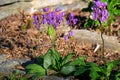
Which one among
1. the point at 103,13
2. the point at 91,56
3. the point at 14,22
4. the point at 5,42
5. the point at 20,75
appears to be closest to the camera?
the point at 103,13

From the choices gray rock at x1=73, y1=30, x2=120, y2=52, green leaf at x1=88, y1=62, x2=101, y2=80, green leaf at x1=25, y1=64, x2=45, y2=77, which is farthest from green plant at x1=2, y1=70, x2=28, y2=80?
gray rock at x1=73, y1=30, x2=120, y2=52

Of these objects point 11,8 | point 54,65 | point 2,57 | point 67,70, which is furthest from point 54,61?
point 11,8

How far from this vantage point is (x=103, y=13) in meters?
4.39

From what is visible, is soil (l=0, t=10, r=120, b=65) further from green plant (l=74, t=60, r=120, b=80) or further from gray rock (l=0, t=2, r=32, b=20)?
green plant (l=74, t=60, r=120, b=80)

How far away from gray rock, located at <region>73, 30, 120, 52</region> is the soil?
115 mm

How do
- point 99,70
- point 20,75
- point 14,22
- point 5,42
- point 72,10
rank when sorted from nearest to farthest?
point 99,70 < point 20,75 < point 5,42 < point 14,22 < point 72,10

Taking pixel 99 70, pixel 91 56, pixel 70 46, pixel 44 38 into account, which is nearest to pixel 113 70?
pixel 99 70

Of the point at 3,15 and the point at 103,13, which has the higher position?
the point at 103,13

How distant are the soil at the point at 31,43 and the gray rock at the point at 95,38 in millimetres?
115

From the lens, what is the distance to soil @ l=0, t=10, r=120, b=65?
5969 mm

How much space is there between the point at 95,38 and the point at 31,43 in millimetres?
1200

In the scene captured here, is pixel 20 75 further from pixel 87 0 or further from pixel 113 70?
pixel 87 0

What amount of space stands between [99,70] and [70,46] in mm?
1492

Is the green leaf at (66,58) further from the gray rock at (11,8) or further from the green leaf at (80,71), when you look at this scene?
the gray rock at (11,8)
